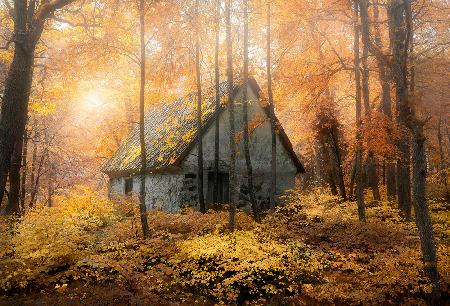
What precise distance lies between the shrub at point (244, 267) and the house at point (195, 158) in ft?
21.5

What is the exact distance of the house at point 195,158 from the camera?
612 inches

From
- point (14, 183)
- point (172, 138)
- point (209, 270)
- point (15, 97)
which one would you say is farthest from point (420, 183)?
point (172, 138)

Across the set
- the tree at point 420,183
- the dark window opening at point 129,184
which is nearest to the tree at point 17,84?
the tree at point 420,183

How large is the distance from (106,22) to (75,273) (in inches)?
322

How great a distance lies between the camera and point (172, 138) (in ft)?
57.2

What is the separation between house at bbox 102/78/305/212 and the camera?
15.5 meters

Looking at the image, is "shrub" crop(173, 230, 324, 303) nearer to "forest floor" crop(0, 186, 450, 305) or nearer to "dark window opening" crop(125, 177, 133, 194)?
"forest floor" crop(0, 186, 450, 305)

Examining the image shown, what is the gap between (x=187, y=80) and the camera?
16.3m

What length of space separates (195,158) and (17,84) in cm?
820

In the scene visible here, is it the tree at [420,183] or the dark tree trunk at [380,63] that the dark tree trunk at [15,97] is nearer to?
the dark tree trunk at [380,63]

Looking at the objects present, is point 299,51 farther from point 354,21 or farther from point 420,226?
point 420,226

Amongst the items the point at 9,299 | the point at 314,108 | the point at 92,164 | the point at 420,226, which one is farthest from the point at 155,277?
the point at 92,164

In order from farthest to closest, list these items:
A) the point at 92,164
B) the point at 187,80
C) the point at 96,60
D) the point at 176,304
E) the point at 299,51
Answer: the point at 92,164
the point at 299,51
the point at 187,80
the point at 96,60
the point at 176,304

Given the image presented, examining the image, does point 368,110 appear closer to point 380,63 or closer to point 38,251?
point 380,63
